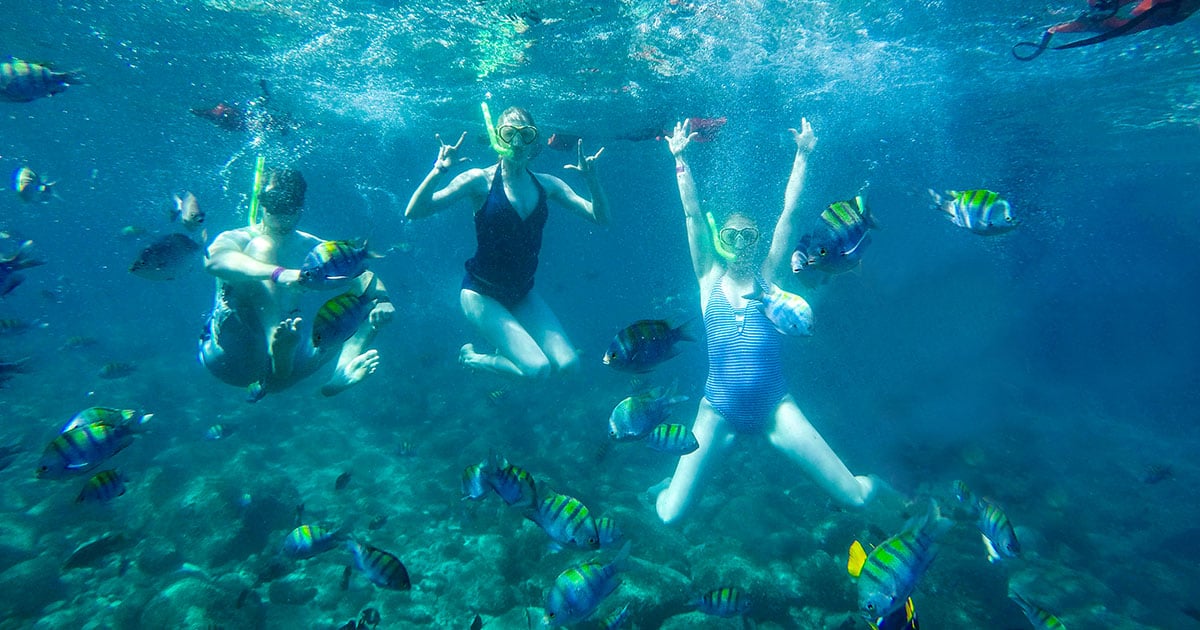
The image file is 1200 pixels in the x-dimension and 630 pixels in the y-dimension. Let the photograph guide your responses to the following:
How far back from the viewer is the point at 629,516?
902cm

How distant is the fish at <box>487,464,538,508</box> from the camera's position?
4.06 metres

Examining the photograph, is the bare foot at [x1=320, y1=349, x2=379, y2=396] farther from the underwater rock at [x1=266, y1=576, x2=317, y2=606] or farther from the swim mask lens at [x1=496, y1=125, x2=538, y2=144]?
the underwater rock at [x1=266, y1=576, x2=317, y2=606]

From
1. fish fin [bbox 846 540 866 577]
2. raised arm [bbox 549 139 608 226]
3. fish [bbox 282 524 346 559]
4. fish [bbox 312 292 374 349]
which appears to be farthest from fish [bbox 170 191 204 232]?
fish fin [bbox 846 540 866 577]

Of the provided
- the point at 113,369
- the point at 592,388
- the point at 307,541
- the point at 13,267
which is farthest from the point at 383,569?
the point at 592,388

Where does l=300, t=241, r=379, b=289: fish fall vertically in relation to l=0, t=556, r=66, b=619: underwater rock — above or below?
above

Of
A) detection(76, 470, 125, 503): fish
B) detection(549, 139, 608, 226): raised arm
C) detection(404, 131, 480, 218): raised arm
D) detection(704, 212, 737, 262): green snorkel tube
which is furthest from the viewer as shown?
detection(704, 212, 737, 262): green snorkel tube

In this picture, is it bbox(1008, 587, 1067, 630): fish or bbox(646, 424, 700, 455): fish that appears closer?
bbox(1008, 587, 1067, 630): fish

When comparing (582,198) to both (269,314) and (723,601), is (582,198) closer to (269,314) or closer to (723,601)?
(269,314)

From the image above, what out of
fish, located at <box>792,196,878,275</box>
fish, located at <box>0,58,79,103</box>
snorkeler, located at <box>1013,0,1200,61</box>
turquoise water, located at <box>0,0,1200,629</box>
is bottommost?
turquoise water, located at <box>0,0,1200,629</box>

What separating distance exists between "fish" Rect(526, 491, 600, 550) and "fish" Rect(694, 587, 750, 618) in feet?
4.11

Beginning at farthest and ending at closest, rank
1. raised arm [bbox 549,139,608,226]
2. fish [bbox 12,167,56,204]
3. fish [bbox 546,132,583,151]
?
fish [bbox 546,132,583,151]
raised arm [bbox 549,139,608,226]
fish [bbox 12,167,56,204]

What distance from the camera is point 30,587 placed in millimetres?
7406

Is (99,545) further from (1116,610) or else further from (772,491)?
(1116,610)

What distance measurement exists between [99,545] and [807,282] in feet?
36.9
